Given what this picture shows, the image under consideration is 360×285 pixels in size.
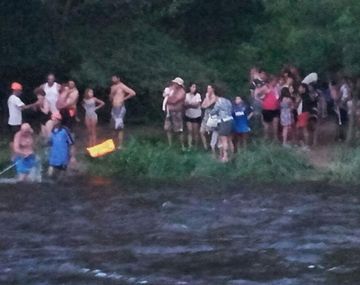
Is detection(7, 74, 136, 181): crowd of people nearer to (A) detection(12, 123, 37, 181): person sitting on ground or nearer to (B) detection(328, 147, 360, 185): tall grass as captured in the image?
(A) detection(12, 123, 37, 181): person sitting on ground

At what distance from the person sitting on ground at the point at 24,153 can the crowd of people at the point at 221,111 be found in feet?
2.13

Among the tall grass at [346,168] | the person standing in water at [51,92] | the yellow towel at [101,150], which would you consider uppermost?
the person standing in water at [51,92]

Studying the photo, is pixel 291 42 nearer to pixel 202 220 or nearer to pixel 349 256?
pixel 202 220

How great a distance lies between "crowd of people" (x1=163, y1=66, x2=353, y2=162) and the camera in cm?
2720

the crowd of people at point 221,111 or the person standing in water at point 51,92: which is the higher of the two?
the person standing in water at point 51,92

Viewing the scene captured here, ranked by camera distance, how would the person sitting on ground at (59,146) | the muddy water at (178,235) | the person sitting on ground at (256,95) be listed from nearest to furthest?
1. the muddy water at (178,235)
2. the person sitting on ground at (59,146)
3. the person sitting on ground at (256,95)

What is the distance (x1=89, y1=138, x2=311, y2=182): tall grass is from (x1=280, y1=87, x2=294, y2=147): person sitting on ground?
1302mm

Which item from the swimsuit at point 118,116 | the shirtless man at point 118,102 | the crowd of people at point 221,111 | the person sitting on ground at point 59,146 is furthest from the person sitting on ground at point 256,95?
the person sitting on ground at point 59,146

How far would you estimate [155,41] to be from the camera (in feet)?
109

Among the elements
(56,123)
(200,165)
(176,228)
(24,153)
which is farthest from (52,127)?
(176,228)

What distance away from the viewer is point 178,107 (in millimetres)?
28500

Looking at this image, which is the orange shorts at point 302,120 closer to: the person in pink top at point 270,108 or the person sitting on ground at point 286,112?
the person sitting on ground at point 286,112

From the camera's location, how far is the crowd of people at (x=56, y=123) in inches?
1005

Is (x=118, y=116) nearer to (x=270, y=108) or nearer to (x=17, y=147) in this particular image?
(x=270, y=108)
